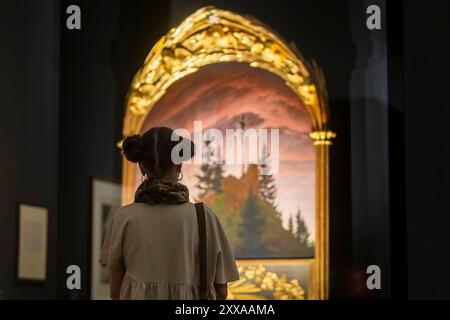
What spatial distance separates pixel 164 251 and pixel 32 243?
25.2 inches

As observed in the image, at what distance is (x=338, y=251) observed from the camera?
221 cm

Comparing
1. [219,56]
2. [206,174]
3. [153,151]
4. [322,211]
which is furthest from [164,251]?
[219,56]

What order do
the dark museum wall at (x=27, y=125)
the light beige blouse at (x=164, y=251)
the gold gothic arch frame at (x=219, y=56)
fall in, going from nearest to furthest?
1. the light beige blouse at (x=164, y=251)
2. the dark museum wall at (x=27, y=125)
3. the gold gothic arch frame at (x=219, y=56)

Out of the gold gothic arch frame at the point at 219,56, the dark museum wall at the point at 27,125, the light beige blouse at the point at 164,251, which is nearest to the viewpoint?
the light beige blouse at the point at 164,251

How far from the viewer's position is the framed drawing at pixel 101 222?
2.20 m

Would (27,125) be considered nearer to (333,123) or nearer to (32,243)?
(32,243)

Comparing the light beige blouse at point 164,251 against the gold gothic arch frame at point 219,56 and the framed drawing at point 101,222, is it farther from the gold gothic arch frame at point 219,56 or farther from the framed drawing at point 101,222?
the gold gothic arch frame at point 219,56

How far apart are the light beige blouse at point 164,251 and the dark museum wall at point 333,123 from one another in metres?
0.55

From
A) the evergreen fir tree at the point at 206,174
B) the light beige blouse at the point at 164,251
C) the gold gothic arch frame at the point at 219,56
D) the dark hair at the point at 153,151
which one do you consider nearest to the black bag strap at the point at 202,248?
the light beige blouse at the point at 164,251

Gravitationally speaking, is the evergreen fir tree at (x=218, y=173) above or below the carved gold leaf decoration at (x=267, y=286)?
above

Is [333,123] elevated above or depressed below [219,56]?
below

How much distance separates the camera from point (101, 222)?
7.24 feet

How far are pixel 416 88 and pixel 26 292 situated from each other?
1.12m

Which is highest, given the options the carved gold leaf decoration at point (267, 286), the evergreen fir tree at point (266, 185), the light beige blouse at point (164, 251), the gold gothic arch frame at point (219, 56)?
the gold gothic arch frame at point (219, 56)
